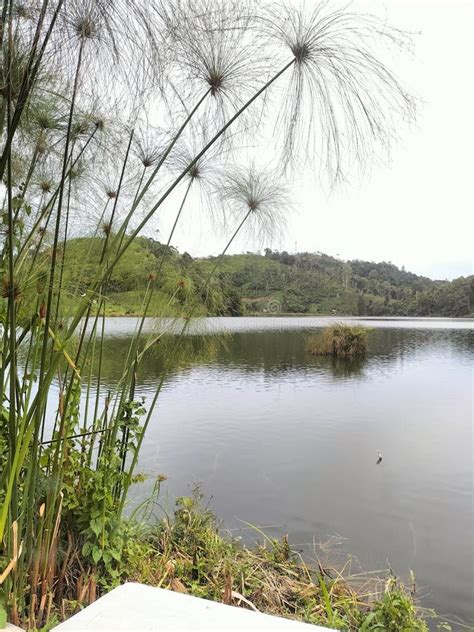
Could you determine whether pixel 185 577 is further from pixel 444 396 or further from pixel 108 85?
pixel 444 396

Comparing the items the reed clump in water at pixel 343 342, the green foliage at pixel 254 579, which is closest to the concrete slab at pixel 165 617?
the green foliage at pixel 254 579

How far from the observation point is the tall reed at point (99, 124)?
5.05ft

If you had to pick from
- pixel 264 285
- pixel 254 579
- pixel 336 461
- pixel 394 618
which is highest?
pixel 264 285

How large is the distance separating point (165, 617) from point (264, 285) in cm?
1529

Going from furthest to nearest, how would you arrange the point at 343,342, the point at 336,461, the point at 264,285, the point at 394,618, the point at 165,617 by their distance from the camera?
the point at 343,342
the point at 264,285
the point at 336,461
the point at 394,618
the point at 165,617

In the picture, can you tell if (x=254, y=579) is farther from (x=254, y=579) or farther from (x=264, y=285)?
(x=264, y=285)

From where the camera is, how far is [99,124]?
7.07 feet

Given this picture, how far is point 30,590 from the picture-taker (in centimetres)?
177

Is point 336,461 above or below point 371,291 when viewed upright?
below

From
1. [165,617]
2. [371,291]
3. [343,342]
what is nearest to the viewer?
[165,617]

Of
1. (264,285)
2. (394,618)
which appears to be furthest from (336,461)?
(264,285)

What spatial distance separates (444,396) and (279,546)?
32.6 feet

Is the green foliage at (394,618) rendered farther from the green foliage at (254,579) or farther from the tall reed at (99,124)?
the tall reed at (99,124)

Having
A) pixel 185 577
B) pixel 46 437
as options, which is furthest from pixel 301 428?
pixel 185 577
